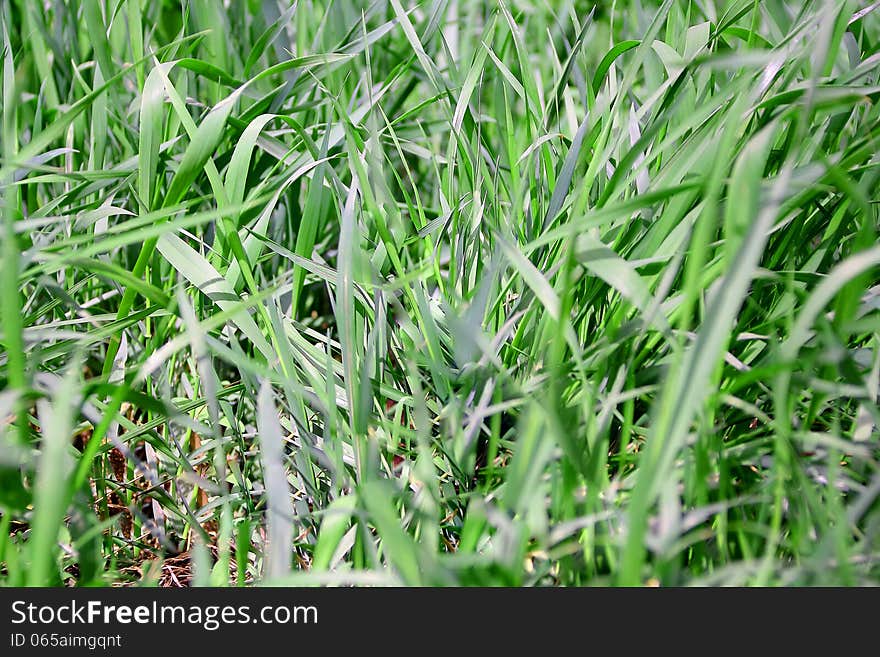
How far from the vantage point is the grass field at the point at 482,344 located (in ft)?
1.59

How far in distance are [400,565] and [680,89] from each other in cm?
53

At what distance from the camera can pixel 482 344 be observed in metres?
0.53

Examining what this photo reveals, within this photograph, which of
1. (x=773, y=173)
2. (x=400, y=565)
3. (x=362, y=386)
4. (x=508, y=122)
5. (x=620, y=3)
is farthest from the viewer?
(x=620, y=3)

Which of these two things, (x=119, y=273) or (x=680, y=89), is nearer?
(x=119, y=273)

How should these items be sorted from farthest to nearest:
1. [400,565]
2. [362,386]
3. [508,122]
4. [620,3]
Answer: [620,3]
[508,122]
[362,386]
[400,565]

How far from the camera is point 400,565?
1.55 feet

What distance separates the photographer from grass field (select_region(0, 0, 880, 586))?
49 centimetres

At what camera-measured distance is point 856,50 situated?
791mm

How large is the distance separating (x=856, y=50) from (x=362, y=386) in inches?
24.7
